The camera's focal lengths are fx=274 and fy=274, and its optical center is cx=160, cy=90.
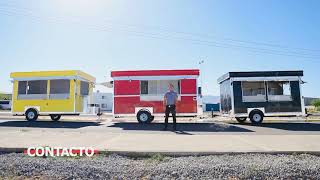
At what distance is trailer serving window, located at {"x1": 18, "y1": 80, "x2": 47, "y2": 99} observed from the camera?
1504 cm

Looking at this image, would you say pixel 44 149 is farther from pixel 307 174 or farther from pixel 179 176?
pixel 307 174

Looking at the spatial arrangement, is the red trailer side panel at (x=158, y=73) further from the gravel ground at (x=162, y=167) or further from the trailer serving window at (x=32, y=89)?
the gravel ground at (x=162, y=167)

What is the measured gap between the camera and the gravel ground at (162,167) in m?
3.80

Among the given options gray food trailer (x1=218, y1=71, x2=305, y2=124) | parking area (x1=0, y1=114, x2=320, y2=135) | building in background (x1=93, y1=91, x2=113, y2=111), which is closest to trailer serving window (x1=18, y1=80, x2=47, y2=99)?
parking area (x1=0, y1=114, x2=320, y2=135)

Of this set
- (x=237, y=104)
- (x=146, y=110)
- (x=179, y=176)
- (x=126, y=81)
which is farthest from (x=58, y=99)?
(x=179, y=176)

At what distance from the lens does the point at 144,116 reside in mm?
13492

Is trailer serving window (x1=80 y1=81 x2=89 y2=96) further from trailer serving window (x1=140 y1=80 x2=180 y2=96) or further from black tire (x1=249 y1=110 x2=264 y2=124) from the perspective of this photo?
black tire (x1=249 y1=110 x2=264 y2=124)

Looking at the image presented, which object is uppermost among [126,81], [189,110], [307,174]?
[126,81]

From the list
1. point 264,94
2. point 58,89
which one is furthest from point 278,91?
point 58,89

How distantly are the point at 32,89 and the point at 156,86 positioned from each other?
7.03 m

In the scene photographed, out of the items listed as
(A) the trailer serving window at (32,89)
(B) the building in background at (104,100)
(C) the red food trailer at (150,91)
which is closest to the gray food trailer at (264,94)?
(C) the red food trailer at (150,91)

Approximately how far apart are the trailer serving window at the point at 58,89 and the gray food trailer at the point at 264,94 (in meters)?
8.72

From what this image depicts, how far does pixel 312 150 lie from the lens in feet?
16.5

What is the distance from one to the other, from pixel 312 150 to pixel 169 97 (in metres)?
6.11
